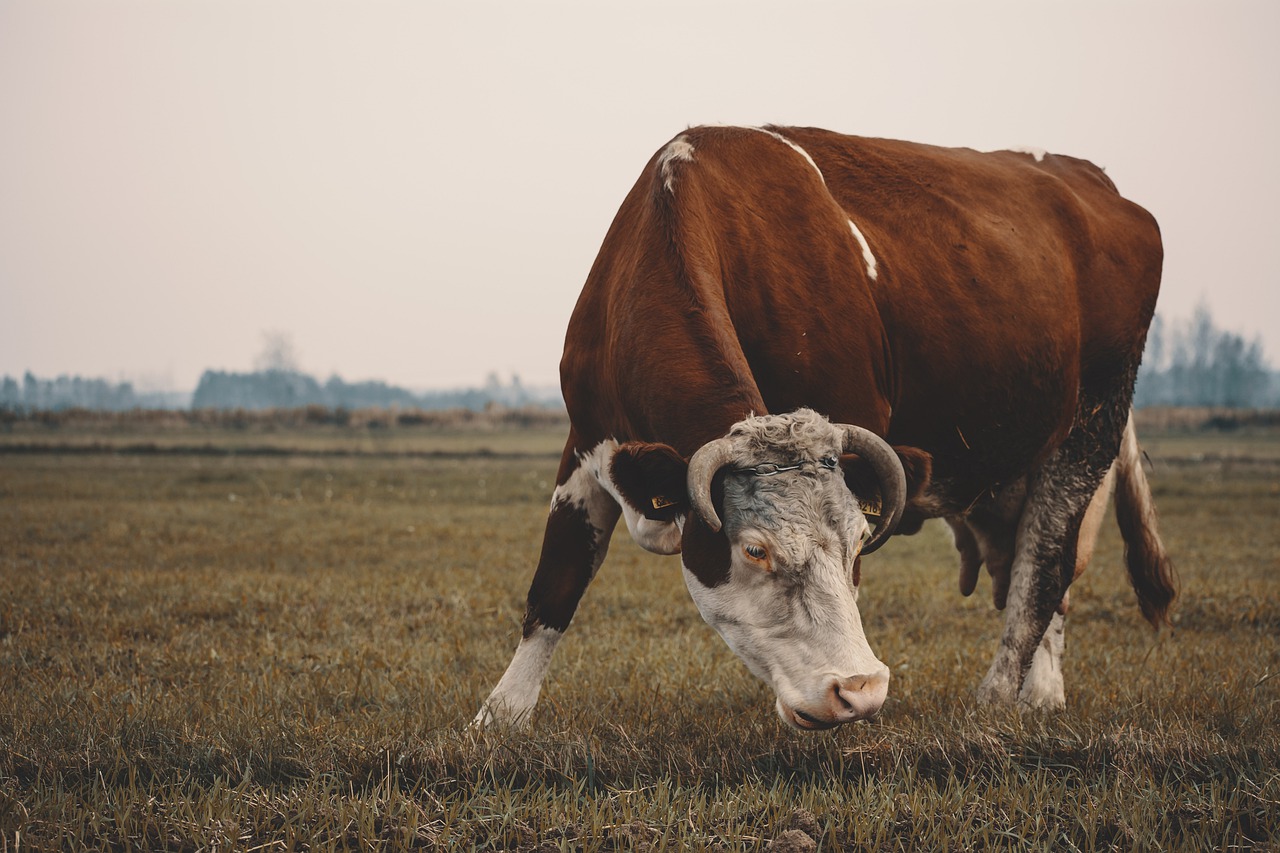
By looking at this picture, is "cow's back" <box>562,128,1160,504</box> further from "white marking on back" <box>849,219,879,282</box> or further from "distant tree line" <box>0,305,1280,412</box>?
"distant tree line" <box>0,305,1280,412</box>

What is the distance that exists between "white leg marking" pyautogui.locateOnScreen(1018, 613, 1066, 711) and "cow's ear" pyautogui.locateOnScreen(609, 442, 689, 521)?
107 inches

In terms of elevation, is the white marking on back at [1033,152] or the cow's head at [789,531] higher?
the white marking on back at [1033,152]

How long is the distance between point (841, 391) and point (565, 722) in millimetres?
2029

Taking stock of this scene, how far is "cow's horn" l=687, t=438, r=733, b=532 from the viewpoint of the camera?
3.69m

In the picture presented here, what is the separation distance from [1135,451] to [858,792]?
15.0 ft

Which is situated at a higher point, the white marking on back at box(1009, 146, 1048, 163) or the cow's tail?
the white marking on back at box(1009, 146, 1048, 163)

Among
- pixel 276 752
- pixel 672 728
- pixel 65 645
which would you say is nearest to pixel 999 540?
pixel 672 728

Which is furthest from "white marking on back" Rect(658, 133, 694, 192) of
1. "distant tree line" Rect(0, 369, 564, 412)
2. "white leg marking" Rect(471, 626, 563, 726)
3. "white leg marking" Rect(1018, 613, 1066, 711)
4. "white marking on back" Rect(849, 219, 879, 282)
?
"distant tree line" Rect(0, 369, 564, 412)

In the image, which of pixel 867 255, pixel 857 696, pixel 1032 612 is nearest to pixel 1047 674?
pixel 1032 612

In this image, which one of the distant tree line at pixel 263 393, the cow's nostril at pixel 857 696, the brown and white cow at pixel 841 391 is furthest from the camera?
the distant tree line at pixel 263 393

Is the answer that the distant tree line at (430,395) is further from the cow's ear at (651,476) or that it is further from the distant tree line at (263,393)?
the cow's ear at (651,476)

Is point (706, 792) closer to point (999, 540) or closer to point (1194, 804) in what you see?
point (1194, 804)

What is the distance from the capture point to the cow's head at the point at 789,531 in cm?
369

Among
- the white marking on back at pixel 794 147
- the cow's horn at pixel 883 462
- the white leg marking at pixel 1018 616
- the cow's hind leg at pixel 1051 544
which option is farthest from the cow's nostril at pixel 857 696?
the white marking on back at pixel 794 147
